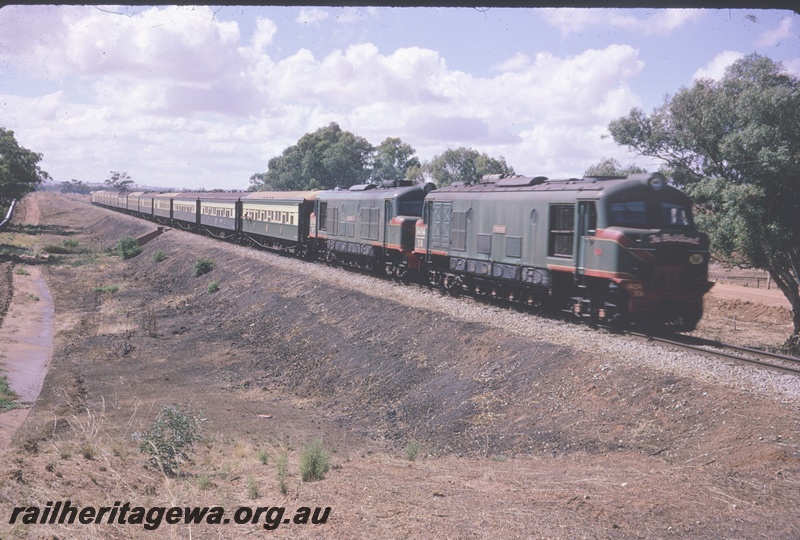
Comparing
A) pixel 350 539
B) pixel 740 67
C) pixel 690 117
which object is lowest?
pixel 350 539

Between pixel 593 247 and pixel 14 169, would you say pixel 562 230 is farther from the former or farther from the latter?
pixel 14 169

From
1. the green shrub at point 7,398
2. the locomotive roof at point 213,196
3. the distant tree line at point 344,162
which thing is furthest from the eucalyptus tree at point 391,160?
the green shrub at point 7,398

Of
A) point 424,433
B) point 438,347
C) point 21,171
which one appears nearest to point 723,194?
point 438,347

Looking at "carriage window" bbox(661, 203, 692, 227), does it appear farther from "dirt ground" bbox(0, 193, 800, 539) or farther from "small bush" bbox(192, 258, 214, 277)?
"small bush" bbox(192, 258, 214, 277)

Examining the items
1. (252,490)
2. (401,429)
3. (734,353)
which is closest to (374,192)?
(401,429)

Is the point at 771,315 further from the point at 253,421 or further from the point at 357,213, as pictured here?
the point at 253,421

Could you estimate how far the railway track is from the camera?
12.2 meters

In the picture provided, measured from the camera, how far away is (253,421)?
15.4 metres

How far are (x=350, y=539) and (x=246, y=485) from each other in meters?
3.24

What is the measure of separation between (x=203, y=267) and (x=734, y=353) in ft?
95.0

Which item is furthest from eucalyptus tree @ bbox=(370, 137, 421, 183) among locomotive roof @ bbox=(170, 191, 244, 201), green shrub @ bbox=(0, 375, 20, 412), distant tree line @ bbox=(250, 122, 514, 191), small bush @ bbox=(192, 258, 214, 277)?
green shrub @ bbox=(0, 375, 20, 412)

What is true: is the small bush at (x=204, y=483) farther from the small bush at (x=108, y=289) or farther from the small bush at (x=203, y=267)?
the small bush at (x=108, y=289)

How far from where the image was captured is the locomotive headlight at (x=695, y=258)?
1457 cm

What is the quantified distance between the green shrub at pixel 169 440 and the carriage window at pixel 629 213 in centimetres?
1008
